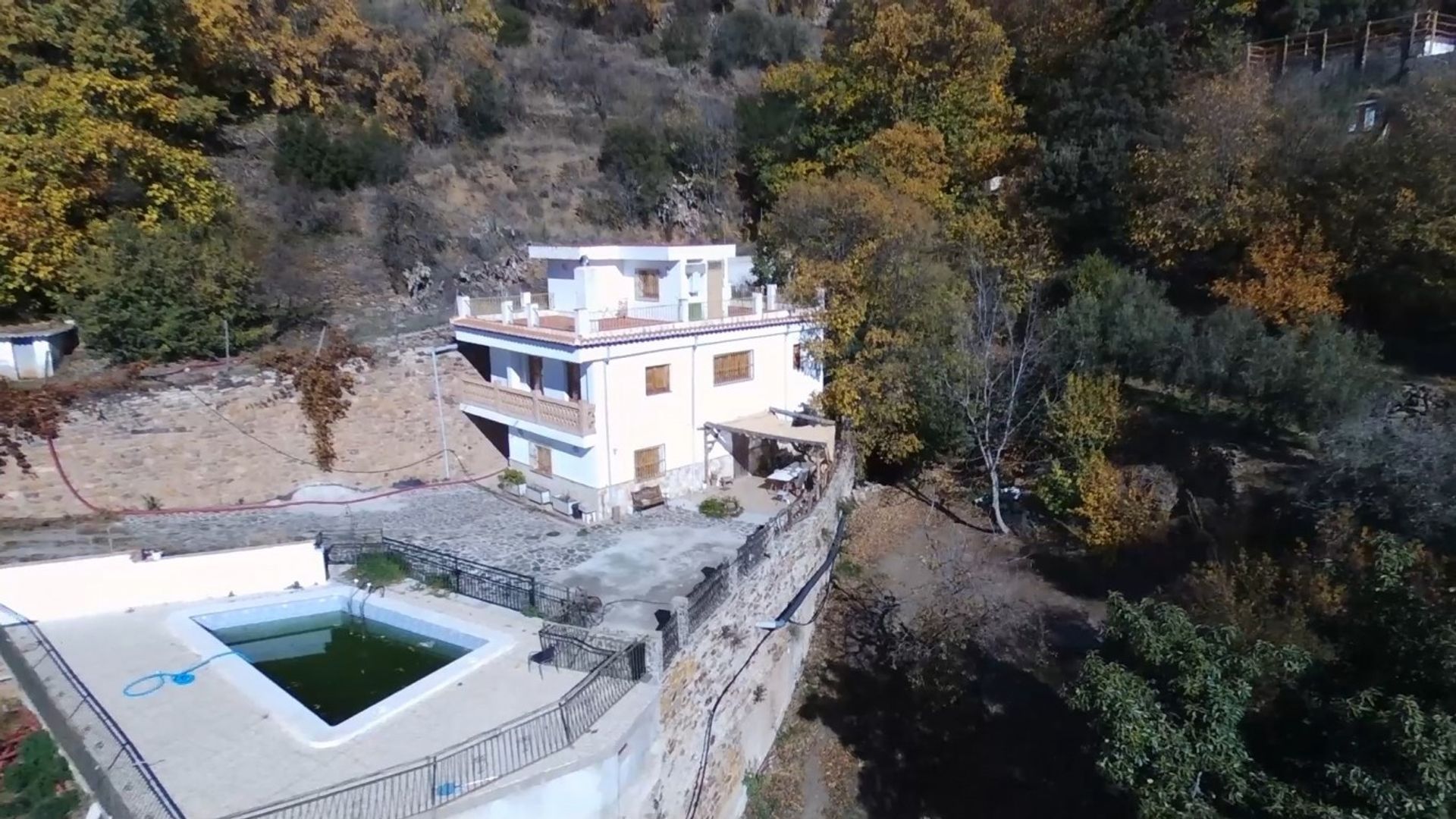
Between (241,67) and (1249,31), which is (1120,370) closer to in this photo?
(1249,31)

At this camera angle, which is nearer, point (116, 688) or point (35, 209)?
point (116, 688)

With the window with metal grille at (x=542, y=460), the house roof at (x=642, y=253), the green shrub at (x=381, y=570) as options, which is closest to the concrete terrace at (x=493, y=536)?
the window with metal grille at (x=542, y=460)

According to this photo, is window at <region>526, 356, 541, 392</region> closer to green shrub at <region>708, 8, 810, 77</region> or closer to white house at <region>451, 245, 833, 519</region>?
white house at <region>451, 245, 833, 519</region>

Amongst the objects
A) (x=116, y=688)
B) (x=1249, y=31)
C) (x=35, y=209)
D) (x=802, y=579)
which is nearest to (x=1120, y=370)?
(x=802, y=579)

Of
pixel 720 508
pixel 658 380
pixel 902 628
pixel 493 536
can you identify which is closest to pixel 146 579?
pixel 493 536

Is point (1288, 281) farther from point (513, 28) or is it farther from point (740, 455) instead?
point (513, 28)

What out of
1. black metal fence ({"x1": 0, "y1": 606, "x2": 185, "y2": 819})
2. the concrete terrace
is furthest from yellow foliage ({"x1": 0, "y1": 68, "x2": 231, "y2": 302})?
black metal fence ({"x1": 0, "y1": 606, "x2": 185, "y2": 819})
